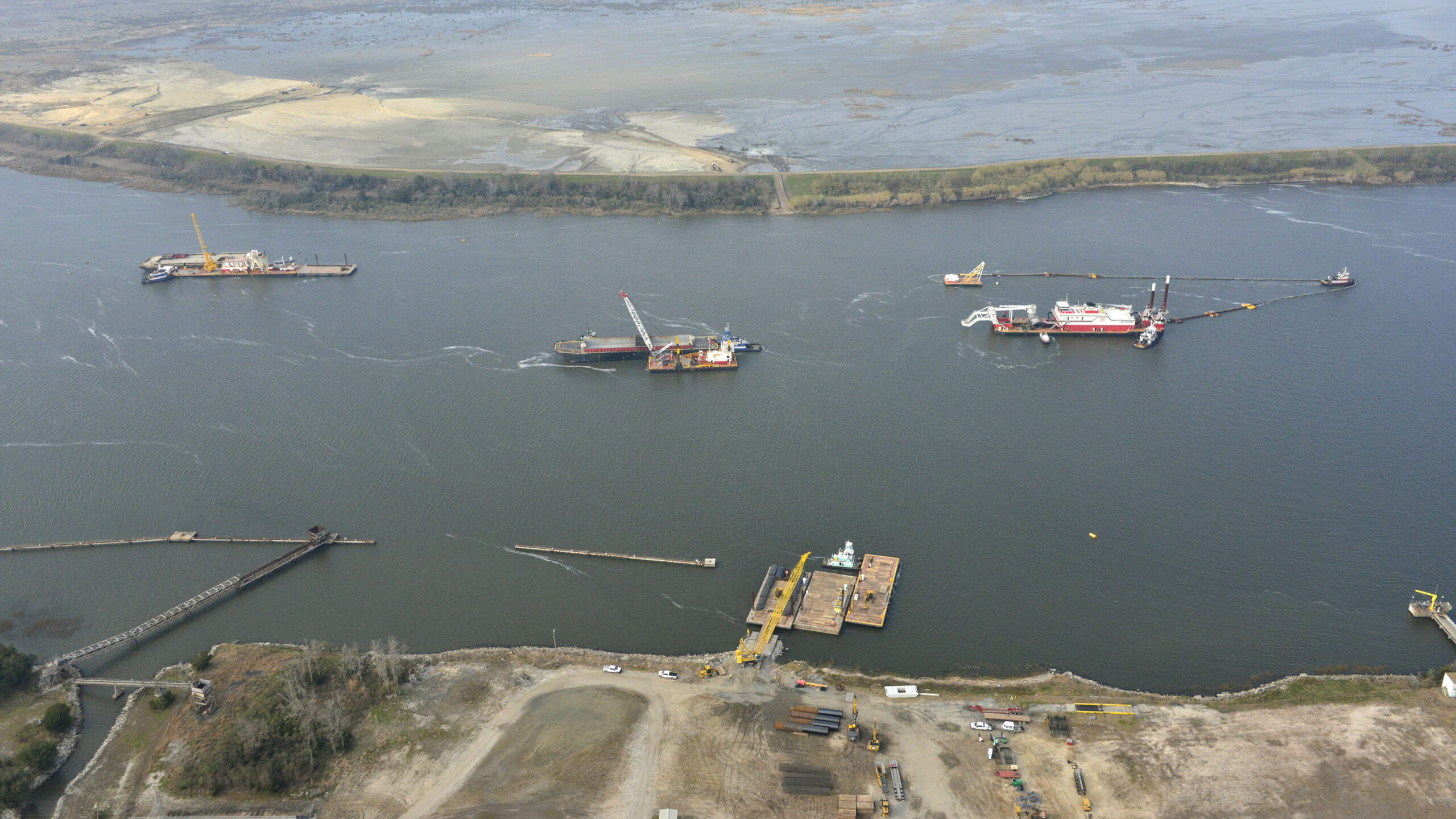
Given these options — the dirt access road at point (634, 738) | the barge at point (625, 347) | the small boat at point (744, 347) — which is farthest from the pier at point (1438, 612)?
the barge at point (625, 347)

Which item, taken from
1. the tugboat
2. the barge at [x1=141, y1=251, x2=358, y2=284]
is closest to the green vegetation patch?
the barge at [x1=141, y1=251, x2=358, y2=284]

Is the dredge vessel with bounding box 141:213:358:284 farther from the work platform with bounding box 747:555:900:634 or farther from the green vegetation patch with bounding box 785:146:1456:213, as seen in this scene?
the work platform with bounding box 747:555:900:634

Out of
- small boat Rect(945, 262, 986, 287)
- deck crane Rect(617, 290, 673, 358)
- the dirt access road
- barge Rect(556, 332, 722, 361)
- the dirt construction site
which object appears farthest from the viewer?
small boat Rect(945, 262, 986, 287)

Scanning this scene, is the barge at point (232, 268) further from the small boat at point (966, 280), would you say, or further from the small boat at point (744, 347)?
the small boat at point (966, 280)

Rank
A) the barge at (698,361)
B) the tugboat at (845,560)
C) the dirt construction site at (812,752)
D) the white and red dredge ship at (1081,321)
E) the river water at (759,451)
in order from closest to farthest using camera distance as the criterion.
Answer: the dirt construction site at (812,752) < the river water at (759,451) < the tugboat at (845,560) < the barge at (698,361) < the white and red dredge ship at (1081,321)

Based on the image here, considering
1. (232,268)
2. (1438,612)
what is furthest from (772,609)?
(232,268)

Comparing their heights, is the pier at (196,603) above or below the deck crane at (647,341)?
below
